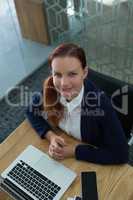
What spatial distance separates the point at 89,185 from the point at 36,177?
23cm

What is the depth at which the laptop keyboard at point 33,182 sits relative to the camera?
3.82 ft

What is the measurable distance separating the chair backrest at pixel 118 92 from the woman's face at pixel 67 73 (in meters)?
0.24

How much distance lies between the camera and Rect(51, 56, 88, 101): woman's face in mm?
1188

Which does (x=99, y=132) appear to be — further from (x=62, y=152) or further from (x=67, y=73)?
(x=67, y=73)

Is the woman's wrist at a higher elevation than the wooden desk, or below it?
higher

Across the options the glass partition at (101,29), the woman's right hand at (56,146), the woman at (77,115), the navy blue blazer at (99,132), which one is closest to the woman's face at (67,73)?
the woman at (77,115)

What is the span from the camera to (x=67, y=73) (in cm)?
119

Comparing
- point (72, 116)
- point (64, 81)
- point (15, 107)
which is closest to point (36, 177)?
point (72, 116)

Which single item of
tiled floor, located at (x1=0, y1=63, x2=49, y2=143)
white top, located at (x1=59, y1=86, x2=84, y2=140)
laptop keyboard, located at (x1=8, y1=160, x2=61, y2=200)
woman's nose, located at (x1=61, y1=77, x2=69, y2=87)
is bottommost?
tiled floor, located at (x1=0, y1=63, x2=49, y2=143)

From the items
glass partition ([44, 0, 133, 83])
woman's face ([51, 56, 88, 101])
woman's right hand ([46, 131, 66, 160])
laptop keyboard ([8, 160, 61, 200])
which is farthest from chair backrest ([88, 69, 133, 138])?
glass partition ([44, 0, 133, 83])

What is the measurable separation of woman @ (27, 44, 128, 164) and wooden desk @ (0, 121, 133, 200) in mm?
30

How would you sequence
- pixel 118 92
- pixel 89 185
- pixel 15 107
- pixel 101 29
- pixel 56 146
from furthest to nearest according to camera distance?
pixel 15 107 < pixel 101 29 < pixel 118 92 < pixel 56 146 < pixel 89 185

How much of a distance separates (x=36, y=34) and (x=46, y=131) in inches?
79.1

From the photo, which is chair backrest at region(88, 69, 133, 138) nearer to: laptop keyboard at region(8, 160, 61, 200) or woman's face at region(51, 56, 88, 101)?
woman's face at region(51, 56, 88, 101)
